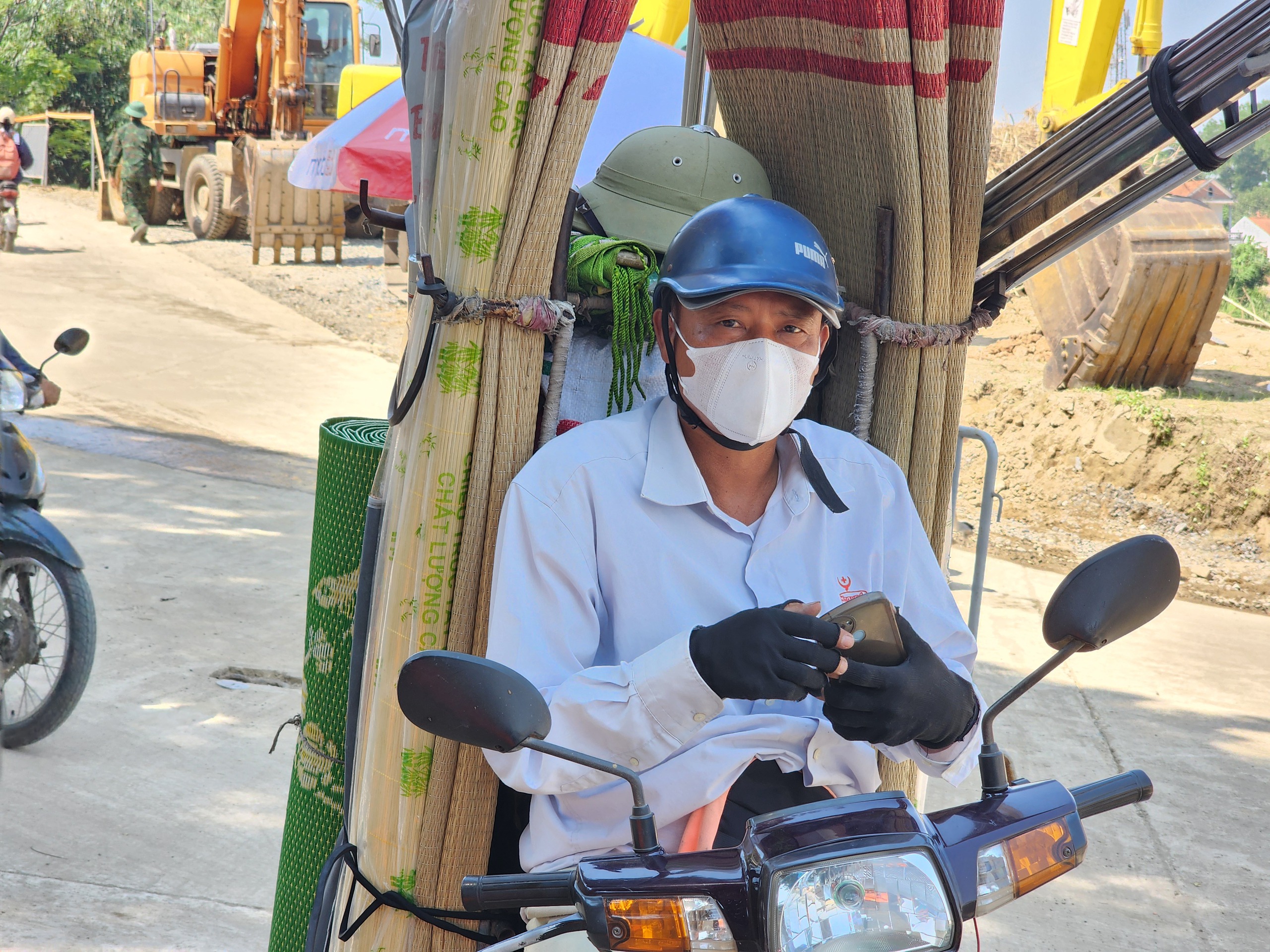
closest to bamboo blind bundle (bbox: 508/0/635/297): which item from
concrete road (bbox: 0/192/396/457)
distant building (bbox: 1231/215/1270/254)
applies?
concrete road (bbox: 0/192/396/457)

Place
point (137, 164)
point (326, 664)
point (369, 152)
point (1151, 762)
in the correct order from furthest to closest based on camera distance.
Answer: point (137, 164)
point (369, 152)
point (1151, 762)
point (326, 664)

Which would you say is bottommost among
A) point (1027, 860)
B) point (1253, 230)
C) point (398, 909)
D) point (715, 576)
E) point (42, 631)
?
point (42, 631)

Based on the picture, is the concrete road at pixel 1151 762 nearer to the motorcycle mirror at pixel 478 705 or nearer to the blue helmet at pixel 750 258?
the blue helmet at pixel 750 258

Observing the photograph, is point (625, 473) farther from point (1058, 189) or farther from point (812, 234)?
point (1058, 189)

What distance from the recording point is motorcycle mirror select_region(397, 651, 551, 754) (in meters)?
1.27

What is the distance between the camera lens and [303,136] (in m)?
16.9

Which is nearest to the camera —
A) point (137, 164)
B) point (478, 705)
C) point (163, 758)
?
point (478, 705)

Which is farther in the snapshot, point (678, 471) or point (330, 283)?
point (330, 283)

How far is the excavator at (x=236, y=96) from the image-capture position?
16828 mm

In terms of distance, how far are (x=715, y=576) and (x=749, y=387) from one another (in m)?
0.30

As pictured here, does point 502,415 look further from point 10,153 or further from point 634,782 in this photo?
point 10,153

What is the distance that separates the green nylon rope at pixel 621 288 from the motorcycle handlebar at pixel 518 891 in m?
1.10

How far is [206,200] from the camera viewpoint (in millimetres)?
18125

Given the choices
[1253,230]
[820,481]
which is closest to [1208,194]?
[820,481]
